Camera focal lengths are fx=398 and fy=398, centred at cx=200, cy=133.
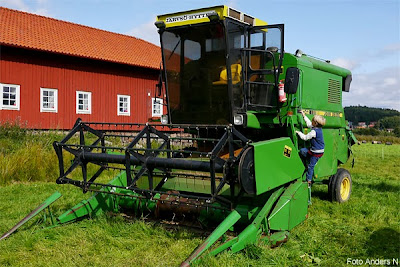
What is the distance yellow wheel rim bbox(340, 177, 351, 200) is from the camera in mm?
7173

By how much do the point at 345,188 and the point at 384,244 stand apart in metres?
2.62

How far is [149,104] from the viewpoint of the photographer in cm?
2195

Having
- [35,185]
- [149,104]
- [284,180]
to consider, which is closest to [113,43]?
[149,104]

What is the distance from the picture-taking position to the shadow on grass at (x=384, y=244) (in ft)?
14.5

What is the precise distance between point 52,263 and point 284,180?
281cm

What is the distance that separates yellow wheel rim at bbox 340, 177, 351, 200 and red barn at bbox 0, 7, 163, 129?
14.0 meters

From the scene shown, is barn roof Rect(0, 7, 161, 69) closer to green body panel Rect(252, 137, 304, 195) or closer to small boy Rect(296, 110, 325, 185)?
small boy Rect(296, 110, 325, 185)

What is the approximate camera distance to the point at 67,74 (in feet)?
60.9

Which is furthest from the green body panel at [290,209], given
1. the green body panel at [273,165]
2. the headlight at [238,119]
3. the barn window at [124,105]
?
the barn window at [124,105]

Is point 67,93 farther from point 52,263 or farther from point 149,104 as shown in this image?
point 52,263

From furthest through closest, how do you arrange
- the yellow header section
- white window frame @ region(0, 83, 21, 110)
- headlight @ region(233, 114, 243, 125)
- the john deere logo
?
white window frame @ region(0, 83, 21, 110) → headlight @ region(233, 114, 243, 125) → the yellow header section → the john deere logo

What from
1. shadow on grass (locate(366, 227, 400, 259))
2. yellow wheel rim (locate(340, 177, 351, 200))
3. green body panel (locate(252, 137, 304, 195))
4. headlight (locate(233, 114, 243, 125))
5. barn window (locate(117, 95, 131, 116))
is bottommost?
shadow on grass (locate(366, 227, 400, 259))

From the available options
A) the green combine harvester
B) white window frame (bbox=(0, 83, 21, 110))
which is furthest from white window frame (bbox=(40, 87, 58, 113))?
the green combine harvester

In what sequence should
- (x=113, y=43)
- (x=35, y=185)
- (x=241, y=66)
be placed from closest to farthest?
(x=241, y=66) → (x=35, y=185) → (x=113, y=43)
